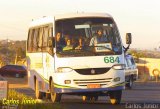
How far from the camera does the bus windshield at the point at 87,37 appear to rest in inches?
757

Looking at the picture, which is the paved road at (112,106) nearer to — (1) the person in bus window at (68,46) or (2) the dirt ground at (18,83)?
(1) the person in bus window at (68,46)

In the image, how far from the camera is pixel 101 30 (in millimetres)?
19828

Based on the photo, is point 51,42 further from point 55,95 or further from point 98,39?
point 55,95

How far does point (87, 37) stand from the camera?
19.5 m

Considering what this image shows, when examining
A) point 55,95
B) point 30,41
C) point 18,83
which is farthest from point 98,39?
point 18,83

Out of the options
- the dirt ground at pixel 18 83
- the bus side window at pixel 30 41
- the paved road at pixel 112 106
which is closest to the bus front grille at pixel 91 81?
the paved road at pixel 112 106

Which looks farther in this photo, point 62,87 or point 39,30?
point 39,30

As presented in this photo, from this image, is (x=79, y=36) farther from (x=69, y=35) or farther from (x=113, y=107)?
(x=113, y=107)

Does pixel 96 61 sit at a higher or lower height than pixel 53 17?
lower

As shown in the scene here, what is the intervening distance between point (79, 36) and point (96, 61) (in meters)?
1.08

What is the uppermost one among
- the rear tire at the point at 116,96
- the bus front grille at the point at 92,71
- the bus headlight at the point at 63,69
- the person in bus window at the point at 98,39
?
the person in bus window at the point at 98,39

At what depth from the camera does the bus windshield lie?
63.1 feet

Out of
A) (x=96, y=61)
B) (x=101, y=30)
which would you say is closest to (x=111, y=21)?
(x=101, y=30)

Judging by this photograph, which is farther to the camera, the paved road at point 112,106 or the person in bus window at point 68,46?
the person in bus window at point 68,46
